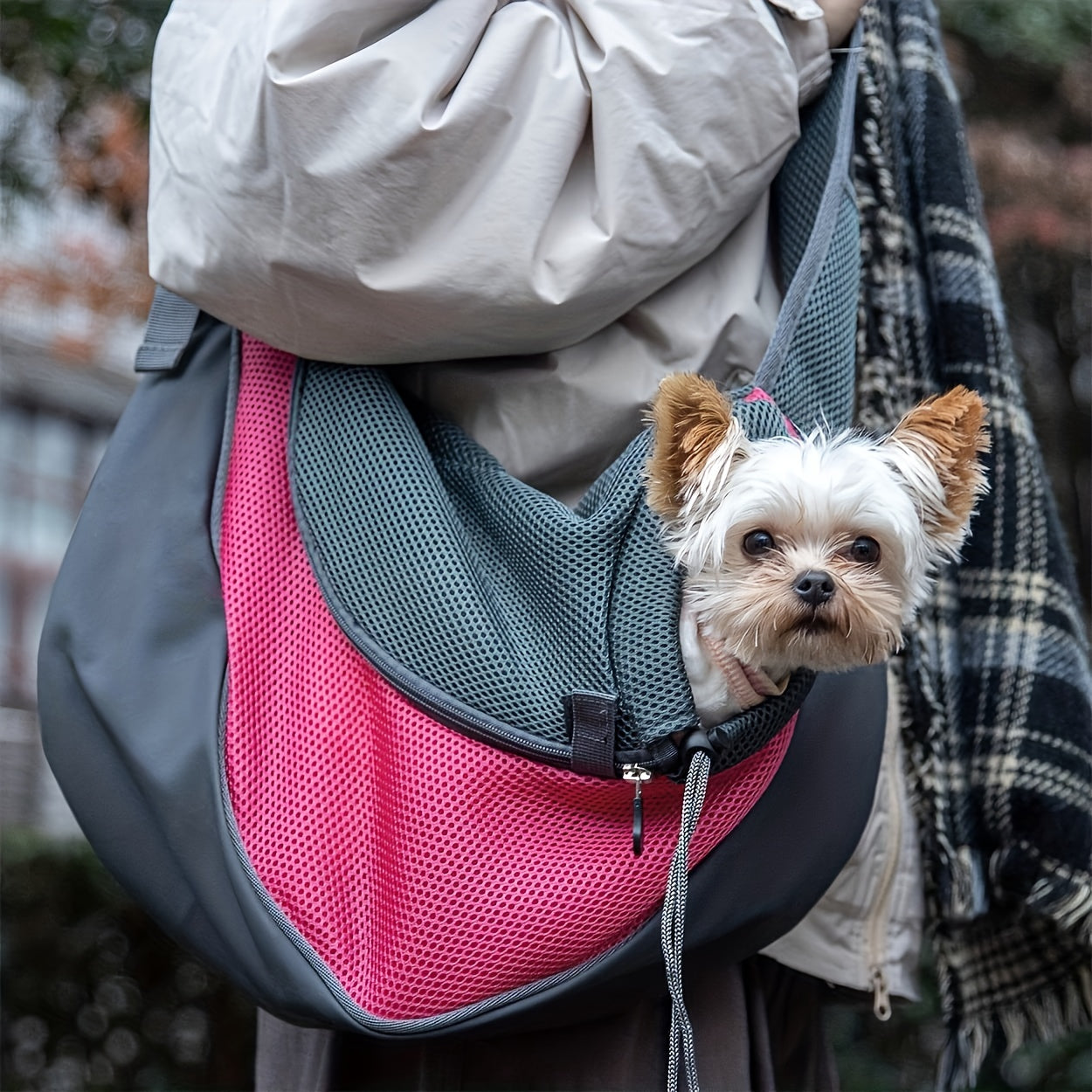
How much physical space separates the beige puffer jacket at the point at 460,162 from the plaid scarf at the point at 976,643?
0.27 m

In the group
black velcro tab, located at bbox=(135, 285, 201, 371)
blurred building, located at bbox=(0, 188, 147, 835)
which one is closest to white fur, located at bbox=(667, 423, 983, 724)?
black velcro tab, located at bbox=(135, 285, 201, 371)

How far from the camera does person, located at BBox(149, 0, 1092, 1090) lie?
1035 millimetres

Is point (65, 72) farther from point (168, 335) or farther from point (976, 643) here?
point (976, 643)

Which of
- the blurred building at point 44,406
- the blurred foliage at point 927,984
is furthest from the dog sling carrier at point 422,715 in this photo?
the blurred foliage at point 927,984

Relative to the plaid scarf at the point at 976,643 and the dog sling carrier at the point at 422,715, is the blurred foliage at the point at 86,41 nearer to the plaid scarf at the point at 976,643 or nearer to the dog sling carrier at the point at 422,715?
the dog sling carrier at the point at 422,715

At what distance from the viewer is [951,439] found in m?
0.98

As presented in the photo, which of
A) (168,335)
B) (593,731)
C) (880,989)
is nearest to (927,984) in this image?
(880,989)

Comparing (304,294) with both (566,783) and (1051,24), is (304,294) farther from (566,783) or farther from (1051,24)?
(1051,24)

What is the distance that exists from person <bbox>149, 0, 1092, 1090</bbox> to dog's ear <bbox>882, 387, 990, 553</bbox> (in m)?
0.22

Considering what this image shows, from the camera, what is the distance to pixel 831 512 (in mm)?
955

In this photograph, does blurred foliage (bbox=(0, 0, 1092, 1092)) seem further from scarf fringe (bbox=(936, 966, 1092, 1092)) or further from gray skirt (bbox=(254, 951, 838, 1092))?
gray skirt (bbox=(254, 951, 838, 1092))

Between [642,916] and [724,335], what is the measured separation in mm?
528

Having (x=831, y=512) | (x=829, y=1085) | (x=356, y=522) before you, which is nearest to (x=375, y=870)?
(x=356, y=522)

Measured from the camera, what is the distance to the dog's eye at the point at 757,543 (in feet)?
3.20
